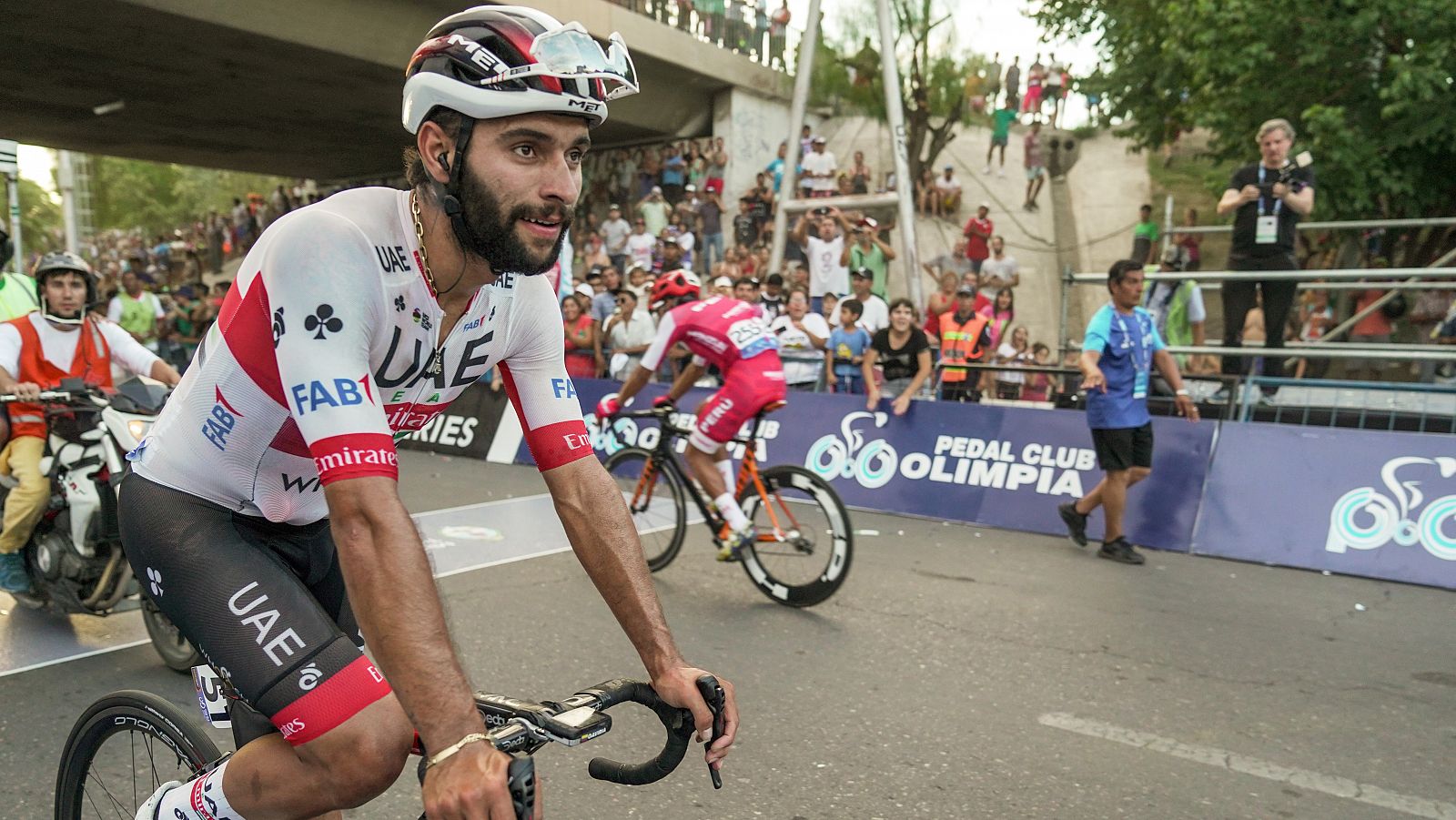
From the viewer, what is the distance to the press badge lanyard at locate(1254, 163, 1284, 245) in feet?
29.3

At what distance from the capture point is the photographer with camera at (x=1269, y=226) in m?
8.74

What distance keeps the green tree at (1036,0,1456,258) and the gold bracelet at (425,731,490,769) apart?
1296 cm

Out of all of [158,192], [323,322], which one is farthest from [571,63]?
[158,192]

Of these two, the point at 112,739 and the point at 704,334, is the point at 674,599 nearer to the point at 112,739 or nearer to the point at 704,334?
the point at 704,334

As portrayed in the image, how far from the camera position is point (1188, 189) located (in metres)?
24.3

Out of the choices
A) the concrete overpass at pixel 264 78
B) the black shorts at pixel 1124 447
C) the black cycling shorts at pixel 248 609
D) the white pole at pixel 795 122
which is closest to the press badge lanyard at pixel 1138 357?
the black shorts at pixel 1124 447

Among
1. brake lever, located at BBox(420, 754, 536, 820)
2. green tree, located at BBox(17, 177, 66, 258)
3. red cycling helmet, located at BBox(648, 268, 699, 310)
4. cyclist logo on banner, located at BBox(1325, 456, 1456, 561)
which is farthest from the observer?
green tree, located at BBox(17, 177, 66, 258)

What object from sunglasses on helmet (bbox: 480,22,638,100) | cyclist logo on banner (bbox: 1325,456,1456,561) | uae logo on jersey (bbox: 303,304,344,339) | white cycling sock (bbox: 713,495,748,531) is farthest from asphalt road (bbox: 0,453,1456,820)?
sunglasses on helmet (bbox: 480,22,638,100)

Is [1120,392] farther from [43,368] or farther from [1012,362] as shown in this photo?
[43,368]

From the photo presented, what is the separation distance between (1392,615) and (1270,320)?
11.6ft

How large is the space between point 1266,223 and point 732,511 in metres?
5.78

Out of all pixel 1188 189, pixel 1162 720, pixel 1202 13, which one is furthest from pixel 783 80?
pixel 1162 720

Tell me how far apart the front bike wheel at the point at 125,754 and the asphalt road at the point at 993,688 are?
2.07ft

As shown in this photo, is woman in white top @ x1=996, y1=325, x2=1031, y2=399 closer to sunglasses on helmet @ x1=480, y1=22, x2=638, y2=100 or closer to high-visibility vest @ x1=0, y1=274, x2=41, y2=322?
high-visibility vest @ x1=0, y1=274, x2=41, y2=322
